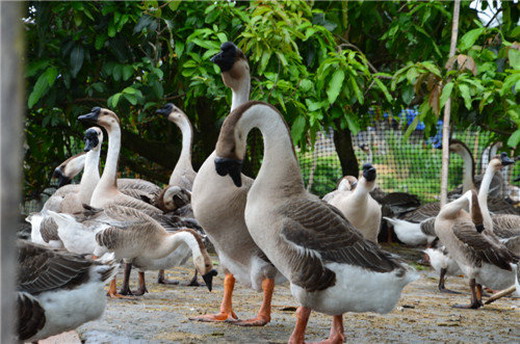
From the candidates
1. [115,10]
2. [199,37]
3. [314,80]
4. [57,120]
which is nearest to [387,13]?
[314,80]

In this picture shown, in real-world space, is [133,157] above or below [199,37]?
below

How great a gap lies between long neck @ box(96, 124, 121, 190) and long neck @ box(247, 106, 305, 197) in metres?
3.49

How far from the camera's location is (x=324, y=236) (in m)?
4.46

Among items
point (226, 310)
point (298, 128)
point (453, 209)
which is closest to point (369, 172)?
point (453, 209)

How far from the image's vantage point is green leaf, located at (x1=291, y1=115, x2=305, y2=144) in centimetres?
831

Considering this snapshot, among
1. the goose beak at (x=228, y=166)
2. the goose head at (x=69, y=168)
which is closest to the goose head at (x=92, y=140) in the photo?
the goose head at (x=69, y=168)

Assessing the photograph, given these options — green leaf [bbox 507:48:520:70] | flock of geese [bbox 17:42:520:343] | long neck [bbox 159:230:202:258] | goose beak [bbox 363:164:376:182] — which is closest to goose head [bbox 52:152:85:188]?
flock of geese [bbox 17:42:520:343]

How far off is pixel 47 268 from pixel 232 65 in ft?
8.23

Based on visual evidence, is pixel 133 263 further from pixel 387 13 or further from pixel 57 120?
pixel 387 13

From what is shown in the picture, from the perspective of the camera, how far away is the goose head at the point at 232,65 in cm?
595

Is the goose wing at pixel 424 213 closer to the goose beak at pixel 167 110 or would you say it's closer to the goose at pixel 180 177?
the goose at pixel 180 177

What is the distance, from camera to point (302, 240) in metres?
4.37

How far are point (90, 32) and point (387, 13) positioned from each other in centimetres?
463

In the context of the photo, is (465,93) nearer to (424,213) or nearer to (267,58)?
(267,58)
